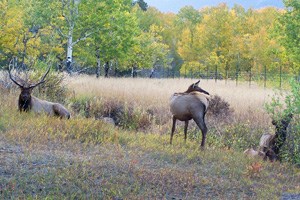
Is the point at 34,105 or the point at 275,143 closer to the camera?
the point at 275,143

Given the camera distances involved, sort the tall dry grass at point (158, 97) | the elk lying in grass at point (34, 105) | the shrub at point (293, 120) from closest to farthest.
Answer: the shrub at point (293, 120) < the elk lying in grass at point (34, 105) < the tall dry grass at point (158, 97)

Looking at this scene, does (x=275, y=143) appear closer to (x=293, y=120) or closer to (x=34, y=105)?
(x=293, y=120)

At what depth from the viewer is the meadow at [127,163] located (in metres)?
6.70

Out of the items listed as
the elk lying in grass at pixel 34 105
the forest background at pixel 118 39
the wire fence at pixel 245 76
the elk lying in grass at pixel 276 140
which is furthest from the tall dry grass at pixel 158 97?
the wire fence at pixel 245 76

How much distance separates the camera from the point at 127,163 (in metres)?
8.17

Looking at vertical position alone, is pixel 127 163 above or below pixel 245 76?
below

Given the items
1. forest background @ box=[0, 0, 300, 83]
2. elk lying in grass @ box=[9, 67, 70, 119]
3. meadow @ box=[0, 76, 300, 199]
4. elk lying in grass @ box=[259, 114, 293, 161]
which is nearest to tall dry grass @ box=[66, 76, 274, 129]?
meadow @ box=[0, 76, 300, 199]

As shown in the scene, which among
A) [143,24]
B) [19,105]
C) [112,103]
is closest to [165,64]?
[143,24]

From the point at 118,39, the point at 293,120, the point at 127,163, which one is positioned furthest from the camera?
the point at 118,39

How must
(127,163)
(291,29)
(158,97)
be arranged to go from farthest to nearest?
(291,29) < (158,97) < (127,163)

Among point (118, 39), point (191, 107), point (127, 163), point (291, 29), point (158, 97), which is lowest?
point (127, 163)

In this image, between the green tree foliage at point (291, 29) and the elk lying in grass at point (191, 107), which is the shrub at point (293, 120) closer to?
the elk lying in grass at point (191, 107)

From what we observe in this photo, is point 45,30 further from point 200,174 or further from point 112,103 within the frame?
point 200,174

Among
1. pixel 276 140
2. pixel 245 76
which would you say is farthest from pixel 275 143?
pixel 245 76
